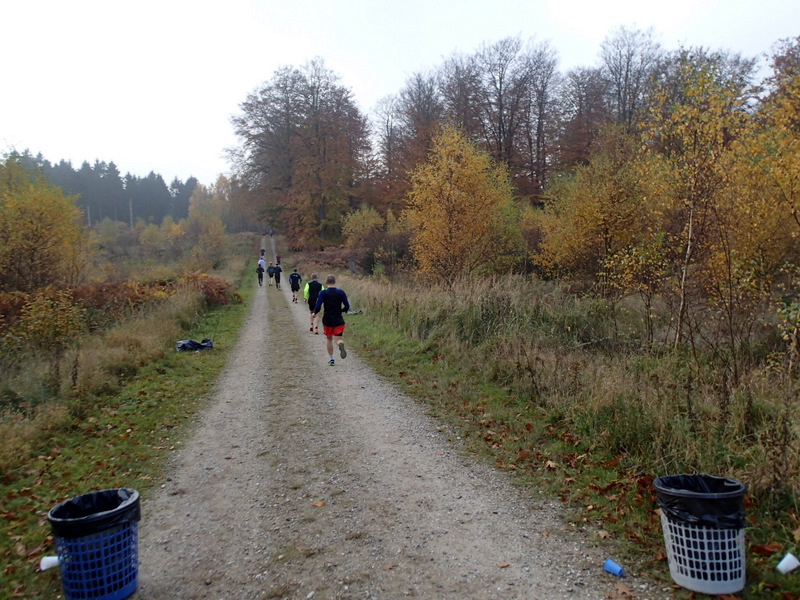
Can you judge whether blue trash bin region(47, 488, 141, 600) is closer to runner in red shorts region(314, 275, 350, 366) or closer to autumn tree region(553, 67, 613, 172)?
runner in red shorts region(314, 275, 350, 366)

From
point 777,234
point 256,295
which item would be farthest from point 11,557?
point 256,295

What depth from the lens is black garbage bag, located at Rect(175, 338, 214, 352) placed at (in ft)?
43.2

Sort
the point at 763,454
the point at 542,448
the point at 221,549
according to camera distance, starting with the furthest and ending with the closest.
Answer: the point at 542,448, the point at 763,454, the point at 221,549

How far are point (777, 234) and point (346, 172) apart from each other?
3905cm

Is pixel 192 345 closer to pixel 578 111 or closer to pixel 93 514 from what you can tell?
pixel 93 514

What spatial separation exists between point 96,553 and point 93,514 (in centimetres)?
33

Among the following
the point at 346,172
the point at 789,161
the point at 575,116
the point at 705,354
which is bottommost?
the point at 705,354

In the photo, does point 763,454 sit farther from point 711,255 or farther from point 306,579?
point 711,255

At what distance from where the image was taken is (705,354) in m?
9.08

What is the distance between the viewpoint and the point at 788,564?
3.44 m

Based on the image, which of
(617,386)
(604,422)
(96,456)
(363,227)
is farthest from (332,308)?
(363,227)

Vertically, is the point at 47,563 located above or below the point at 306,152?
below

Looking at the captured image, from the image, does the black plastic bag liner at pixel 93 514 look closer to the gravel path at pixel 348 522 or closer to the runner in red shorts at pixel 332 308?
the gravel path at pixel 348 522

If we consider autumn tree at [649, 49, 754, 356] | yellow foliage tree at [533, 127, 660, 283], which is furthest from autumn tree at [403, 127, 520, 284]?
autumn tree at [649, 49, 754, 356]
